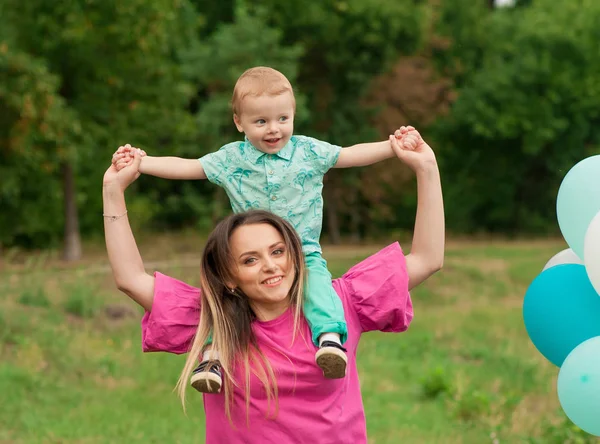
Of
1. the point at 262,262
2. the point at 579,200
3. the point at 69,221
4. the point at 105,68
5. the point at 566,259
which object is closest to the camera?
the point at 262,262

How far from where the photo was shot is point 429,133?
2769 cm

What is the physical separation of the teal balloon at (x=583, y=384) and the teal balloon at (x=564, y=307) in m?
0.11

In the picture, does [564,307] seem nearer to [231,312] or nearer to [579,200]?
[579,200]

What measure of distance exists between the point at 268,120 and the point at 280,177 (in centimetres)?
18

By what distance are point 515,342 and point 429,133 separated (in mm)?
16054

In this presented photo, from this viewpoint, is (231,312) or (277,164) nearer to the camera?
(231,312)

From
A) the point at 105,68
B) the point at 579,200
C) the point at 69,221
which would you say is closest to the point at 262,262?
the point at 579,200

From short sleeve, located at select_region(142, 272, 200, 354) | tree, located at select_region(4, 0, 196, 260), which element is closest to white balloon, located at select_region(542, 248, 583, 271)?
short sleeve, located at select_region(142, 272, 200, 354)

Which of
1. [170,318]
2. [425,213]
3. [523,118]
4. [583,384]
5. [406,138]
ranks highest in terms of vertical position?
[523,118]

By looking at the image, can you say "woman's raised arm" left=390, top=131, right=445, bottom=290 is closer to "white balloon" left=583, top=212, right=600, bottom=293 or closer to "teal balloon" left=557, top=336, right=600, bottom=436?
"white balloon" left=583, top=212, right=600, bottom=293

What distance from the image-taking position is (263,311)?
2.96m

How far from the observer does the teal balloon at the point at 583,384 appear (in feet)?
12.0

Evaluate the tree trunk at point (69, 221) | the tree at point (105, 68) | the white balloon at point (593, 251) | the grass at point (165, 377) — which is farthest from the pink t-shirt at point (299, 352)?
the tree trunk at point (69, 221)

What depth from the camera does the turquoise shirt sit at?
302cm
